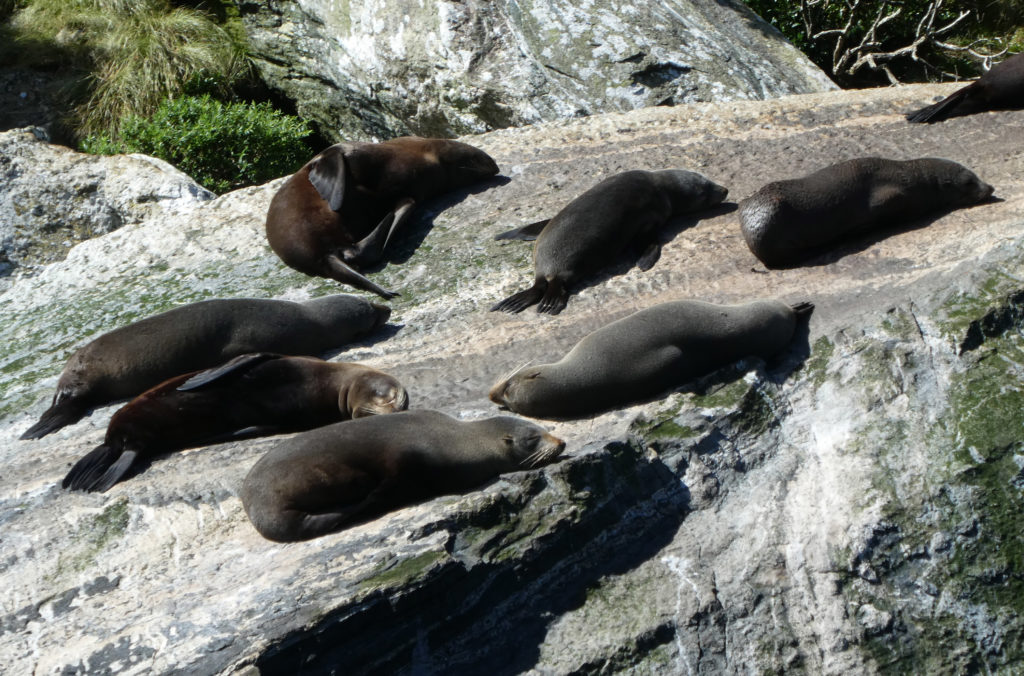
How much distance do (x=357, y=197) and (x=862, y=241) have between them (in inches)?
115

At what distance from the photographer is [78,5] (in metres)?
11.2

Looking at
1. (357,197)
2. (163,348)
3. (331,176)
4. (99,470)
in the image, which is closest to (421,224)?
(357,197)

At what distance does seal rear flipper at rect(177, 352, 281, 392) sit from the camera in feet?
14.3

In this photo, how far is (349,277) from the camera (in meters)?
5.71

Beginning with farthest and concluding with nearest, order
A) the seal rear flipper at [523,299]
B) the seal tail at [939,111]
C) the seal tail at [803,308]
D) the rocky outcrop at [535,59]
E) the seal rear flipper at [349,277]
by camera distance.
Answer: the rocky outcrop at [535,59] → the seal tail at [939,111] → the seal rear flipper at [349,277] → the seal rear flipper at [523,299] → the seal tail at [803,308]

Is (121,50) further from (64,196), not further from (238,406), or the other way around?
(238,406)

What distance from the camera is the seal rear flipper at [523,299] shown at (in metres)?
5.25

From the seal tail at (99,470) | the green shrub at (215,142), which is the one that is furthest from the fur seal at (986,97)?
the green shrub at (215,142)

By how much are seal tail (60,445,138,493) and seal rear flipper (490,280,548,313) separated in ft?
6.36

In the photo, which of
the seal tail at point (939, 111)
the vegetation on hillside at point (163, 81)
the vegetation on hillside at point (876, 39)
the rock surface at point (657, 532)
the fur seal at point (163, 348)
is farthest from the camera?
the vegetation on hillside at point (876, 39)

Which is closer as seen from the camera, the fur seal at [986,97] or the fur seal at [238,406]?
the fur seal at [238,406]

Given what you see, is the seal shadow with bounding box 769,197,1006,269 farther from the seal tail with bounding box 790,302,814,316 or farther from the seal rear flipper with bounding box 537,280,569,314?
the seal rear flipper with bounding box 537,280,569,314

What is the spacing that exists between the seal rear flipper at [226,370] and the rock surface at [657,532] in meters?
0.33

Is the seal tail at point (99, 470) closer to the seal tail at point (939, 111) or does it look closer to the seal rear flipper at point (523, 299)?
the seal rear flipper at point (523, 299)
